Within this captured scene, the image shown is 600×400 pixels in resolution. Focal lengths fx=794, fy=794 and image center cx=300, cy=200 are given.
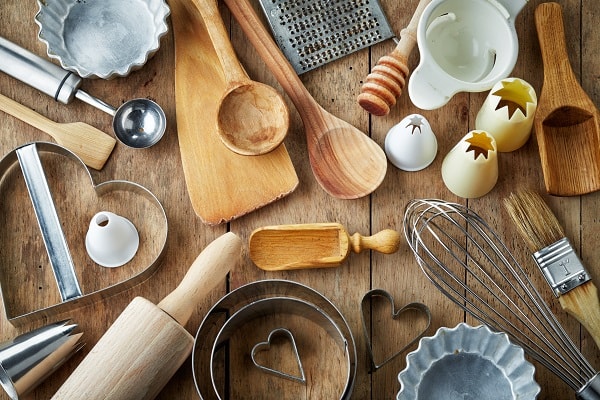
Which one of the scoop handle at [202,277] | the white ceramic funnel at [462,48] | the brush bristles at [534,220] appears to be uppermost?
the white ceramic funnel at [462,48]

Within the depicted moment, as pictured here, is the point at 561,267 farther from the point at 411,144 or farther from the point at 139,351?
the point at 139,351

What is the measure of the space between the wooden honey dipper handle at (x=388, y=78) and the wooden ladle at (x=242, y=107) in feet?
0.36

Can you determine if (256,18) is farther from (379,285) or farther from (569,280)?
(569,280)

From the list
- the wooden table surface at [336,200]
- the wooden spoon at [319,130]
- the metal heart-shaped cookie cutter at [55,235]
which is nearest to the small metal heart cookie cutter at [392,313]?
the wooden table surface at [336,200]

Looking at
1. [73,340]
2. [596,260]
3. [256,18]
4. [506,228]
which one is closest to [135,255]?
[73,340]

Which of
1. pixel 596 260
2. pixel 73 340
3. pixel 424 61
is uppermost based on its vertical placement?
pixel 424 61

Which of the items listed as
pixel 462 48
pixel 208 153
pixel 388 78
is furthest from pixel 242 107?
pixel 462 48

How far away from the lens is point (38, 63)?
1.05m

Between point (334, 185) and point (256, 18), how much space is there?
9.6 inches

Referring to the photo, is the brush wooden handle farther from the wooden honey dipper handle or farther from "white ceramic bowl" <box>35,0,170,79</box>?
"white ceramic bowl" <box>35,0,170,79</box>

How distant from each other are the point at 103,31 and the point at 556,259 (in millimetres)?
670

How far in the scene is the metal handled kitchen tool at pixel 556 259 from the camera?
984 mm

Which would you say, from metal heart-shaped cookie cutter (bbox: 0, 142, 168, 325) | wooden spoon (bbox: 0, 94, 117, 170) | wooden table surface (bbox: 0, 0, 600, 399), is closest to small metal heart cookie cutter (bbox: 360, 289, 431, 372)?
wooden table surface (bbox: 0, 0, 600, 399)

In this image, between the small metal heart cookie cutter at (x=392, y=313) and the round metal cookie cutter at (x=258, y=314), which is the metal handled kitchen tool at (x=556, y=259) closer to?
the small metal heart cookie cutter at (x=392, y=313)
